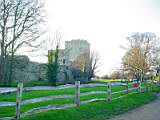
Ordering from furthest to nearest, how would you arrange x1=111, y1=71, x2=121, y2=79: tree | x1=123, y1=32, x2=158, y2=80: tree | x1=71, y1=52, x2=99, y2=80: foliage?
x1=71, y1=52, x2=99, y2=80: foliage → x1=111, y1=71, x2=121, y2=79: tree → x1=123, y1=32, x2=158, y2=80: tree

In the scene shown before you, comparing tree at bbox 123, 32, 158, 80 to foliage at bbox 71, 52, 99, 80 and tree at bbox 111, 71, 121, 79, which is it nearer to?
tree at bbox 111, 71, 121, 79

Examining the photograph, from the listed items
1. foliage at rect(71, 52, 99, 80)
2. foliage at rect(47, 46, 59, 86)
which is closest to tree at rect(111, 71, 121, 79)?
foliage at rect(71, 52, 99, 80)

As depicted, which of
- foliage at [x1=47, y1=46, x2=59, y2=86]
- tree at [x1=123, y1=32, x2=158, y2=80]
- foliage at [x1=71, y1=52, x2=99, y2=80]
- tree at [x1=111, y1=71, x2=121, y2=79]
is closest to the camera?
foliage at [x1=47, y1=46, x2=59, y2=86]

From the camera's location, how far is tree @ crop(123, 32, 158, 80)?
5469cm

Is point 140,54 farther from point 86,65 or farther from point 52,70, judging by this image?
point 86,65

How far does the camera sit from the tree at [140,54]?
54.7m

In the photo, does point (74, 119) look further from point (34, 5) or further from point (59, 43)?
point (59, 43)

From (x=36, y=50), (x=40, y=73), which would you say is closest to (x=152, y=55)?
(x=40, y=73)

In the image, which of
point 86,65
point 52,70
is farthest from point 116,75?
point 52,70

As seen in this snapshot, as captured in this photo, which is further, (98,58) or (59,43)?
(98,58)

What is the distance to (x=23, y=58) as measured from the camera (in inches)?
1395

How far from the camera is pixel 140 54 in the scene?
Result: 5544cm

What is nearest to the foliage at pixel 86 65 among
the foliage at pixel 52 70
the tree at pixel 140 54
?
the tree at pixel 140 54

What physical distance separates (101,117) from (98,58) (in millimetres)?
71816
